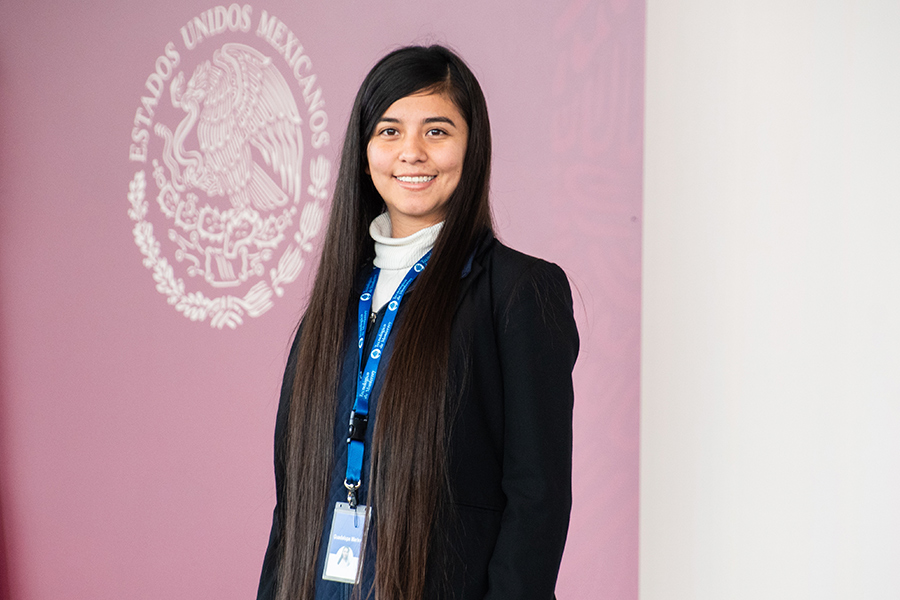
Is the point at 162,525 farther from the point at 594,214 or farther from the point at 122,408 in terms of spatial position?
the point at 594,214

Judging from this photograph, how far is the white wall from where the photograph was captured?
178 centimetres

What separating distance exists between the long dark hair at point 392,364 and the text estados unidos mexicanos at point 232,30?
3.71ft

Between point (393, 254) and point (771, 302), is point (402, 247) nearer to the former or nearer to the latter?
point (393, 254)

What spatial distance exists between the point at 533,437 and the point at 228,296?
1678mm

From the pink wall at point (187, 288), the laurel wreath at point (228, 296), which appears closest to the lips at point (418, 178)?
the pink wall at point (187, 288)

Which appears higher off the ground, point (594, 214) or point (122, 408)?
Answer: point (594, 214)

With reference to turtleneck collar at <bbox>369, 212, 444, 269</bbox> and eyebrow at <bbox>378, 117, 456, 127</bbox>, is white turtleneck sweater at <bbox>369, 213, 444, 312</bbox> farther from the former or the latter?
eyebrow at <bbox>378, 117, 456, 127</bbox>

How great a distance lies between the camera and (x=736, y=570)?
1978 mm

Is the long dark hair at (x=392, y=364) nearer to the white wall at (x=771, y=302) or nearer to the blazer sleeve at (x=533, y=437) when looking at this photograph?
the blazer sleeve at (x=533, y=437)

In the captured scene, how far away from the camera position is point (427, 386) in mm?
1203

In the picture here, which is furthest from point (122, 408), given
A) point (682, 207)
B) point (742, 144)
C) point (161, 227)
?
point (742, 144)

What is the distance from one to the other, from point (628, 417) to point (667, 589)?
46 cm

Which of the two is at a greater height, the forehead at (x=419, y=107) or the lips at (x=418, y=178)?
the forehead at (x=419, y=107)

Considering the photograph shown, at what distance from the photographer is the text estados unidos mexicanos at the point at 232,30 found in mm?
2453
